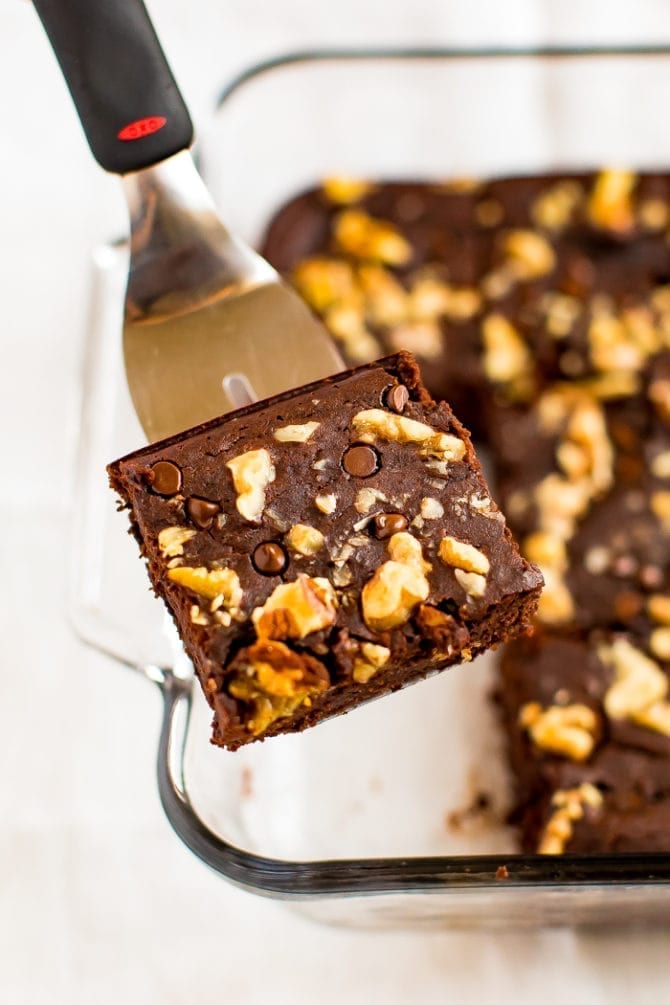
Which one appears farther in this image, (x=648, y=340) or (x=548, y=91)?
(x=548, y=91)

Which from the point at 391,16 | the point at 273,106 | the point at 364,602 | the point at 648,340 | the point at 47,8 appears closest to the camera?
the point at 364,602

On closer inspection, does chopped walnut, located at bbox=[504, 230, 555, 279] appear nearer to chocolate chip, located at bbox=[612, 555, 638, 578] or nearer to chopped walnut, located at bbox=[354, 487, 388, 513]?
chocolate chip, located at bbox=[612, 555, 638, 578]

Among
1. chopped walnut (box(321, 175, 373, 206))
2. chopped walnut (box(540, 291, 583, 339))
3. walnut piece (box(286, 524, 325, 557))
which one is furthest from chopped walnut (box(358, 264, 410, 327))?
walnut piece (box(286, 524, 325, 557))

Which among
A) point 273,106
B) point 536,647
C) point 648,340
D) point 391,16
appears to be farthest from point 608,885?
point 391,16

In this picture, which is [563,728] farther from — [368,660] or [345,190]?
[345,190]

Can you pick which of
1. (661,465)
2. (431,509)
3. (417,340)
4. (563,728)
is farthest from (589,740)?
(417,340)

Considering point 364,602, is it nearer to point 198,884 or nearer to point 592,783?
point 592,783
